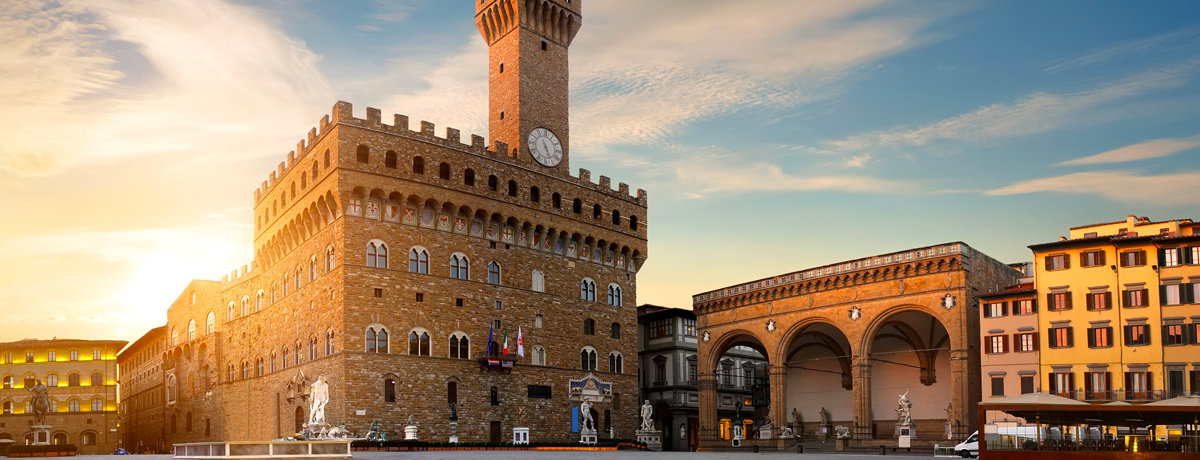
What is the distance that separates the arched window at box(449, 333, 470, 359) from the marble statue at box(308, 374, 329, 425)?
6459 millimetres

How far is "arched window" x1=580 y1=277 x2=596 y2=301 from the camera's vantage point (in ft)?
185

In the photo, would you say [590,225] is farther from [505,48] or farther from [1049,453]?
[1049,453]

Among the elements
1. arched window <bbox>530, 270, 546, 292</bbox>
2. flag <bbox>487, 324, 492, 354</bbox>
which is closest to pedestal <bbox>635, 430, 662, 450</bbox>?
arched window <bbox>530, 270, 546, 292</bbox>

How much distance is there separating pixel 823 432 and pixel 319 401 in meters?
27.2

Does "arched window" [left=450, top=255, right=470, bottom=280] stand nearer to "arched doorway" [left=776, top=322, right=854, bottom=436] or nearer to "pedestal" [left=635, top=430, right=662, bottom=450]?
"pedestal" [left=635, top=430, right=662, bottom=450]

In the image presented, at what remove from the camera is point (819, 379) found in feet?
190

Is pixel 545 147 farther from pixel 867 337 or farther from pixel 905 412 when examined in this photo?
pixel 905 412

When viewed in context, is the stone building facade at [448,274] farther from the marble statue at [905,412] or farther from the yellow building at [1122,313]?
the yellow building at [1122,313]

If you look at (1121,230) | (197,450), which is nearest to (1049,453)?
(1121,230)

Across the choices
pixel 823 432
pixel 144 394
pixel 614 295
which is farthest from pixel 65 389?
pixel 823 432

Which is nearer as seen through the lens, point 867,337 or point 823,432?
point 867,337

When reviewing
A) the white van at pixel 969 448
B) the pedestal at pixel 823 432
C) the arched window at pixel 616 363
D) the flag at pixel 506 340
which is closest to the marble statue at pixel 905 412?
the white van at pixel 969 448

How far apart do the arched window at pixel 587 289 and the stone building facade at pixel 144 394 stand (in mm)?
40087

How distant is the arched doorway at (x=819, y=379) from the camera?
183 ft
